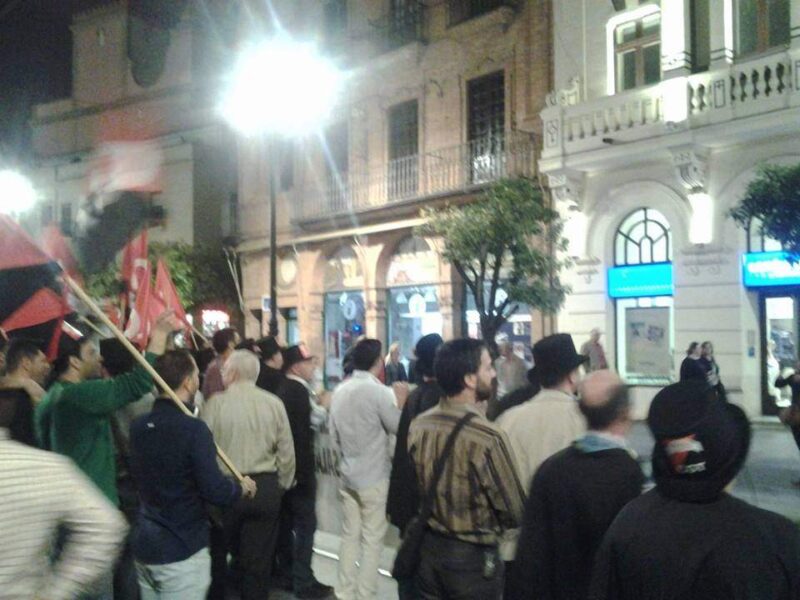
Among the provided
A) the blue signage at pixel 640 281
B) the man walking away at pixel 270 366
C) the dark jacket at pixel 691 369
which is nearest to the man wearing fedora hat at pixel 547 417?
the man walking away at pixel 270 366

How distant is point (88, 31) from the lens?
3281 cm

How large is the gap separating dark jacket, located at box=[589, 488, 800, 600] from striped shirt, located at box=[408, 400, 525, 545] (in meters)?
1.35

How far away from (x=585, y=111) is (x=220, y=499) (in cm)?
1460

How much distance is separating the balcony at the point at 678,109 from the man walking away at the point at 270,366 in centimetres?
1095

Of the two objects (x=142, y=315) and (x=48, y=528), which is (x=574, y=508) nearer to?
(x=48, y=528)

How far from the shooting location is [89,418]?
4.59m

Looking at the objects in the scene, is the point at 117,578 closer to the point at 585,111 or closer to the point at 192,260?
the point at 585,111

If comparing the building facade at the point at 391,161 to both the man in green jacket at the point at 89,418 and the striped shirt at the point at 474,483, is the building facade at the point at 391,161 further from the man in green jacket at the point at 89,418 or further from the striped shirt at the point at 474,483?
the striped shirt at the point at 474,483

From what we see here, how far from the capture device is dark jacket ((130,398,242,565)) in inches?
167

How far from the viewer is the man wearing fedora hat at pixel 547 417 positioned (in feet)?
13.3

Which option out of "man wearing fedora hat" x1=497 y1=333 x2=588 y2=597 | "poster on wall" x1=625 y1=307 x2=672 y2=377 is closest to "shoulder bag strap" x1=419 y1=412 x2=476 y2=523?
"man wearing fedora hat" x1=497 y1=333 x2=588 y2=597

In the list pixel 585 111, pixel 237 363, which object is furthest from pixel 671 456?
pixel 585 111

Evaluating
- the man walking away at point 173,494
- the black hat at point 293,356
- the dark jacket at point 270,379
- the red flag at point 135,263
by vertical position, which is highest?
the red flag at point 135,263

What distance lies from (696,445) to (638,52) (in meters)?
16.6
